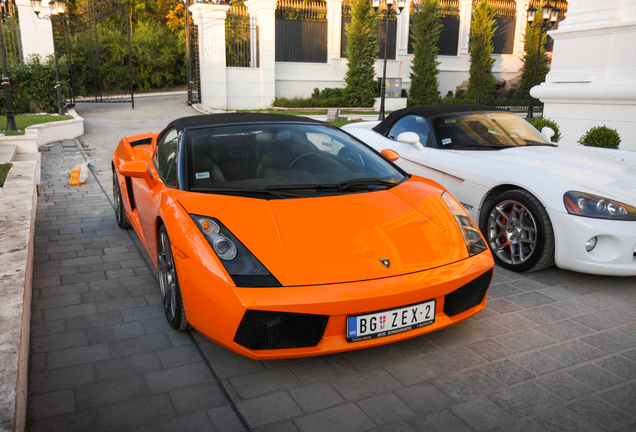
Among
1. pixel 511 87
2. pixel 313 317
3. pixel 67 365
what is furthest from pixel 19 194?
pixel 511 87

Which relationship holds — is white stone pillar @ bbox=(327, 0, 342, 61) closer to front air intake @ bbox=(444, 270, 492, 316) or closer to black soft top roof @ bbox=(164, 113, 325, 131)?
black soft top roof @ bbox=(164, 113, 325, 131)

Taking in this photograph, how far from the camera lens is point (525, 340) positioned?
3199mm

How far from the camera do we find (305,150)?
3.84 metres

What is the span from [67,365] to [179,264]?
2.74 ft

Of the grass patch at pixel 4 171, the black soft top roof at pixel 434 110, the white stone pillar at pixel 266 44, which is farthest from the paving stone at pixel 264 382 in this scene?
the white stone pillar at pixel 266 44

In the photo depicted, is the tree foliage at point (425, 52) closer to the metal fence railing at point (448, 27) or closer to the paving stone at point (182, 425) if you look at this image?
the metal fence railing at point (448, 27)

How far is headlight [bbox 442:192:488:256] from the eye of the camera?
3.12m

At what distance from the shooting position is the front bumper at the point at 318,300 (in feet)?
8.25

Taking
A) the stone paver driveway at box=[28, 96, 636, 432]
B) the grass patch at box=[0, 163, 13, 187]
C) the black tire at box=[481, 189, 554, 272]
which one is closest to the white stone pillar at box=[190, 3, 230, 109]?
the grass patch at box=[0, 163, 13, 187]

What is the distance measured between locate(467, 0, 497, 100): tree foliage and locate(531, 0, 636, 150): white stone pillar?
1567 centimetres

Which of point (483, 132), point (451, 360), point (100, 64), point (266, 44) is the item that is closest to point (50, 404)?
point (451, 360)

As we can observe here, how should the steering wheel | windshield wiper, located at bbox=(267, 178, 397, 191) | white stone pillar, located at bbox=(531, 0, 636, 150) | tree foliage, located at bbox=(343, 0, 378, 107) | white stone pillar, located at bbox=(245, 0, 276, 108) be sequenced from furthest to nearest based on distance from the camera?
tree foliage, located at bbox=(343, 0, 378, 107) < white stone pillar, located at bbox=(245, 0, 276, 108) < white stone pillar, located at bbox=(531, 0, 636, 150) < the steering wheel < windshield wiper, located at bbox=(267, 178, 397, 191)

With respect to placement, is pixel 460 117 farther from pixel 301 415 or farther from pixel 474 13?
pixel 474 13

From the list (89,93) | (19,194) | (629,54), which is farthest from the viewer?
(89,93)
